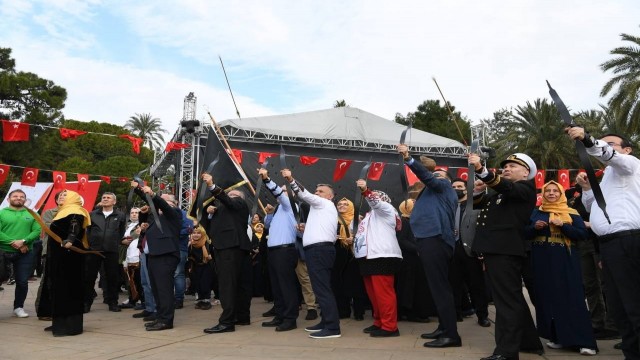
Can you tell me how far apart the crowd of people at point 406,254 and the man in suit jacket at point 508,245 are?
0.03ft

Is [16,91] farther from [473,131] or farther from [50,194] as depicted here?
[473,131]

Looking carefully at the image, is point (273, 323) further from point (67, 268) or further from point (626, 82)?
point (626, 82)

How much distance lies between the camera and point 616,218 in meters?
4.00

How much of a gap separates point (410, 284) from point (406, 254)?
0.43 m

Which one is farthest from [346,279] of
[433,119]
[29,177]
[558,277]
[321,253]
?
[433,119]

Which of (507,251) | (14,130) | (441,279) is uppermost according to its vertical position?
(14,130)

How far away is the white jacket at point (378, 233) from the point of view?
5727mm

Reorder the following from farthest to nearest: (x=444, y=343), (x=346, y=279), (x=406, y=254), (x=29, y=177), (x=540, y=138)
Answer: (x=540, y=138) → (x=29, y=177) → (x=346, y=279) → (x=406, y=254) → (x=444, y=343)

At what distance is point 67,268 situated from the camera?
20.1ft

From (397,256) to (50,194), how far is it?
1223 cm

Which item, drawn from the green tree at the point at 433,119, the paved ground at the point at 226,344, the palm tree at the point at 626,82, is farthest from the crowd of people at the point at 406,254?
the green tree at the point at 433,119

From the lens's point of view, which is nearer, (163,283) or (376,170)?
→ (163,283)

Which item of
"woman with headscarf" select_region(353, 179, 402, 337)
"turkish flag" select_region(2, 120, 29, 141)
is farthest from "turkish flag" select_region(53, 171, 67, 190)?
"woman with headscarf" select_region(353, 179, 402, 337)

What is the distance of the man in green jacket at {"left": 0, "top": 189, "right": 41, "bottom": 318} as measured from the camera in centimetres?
730
